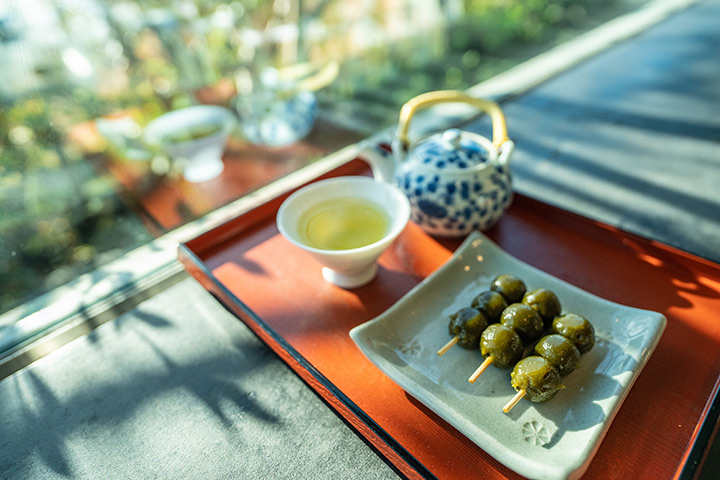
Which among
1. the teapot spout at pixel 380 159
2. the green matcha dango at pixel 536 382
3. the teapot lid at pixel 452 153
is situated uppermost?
the teapot lid at pixel 452 153

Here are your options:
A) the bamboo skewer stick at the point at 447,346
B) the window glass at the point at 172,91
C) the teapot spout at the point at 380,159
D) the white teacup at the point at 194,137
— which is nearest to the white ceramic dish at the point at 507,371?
the bamboo skewer stick at the point at 447,346

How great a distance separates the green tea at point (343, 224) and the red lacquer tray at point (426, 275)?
3.9 inches

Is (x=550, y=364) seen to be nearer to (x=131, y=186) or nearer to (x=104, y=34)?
(x=131, y=186)

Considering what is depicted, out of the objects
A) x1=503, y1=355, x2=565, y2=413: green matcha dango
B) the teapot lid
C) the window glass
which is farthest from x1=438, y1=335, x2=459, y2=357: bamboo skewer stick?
the window glass

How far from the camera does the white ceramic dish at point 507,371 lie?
2.08ft

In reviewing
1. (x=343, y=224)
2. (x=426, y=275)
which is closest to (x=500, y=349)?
(x=426, y=275)

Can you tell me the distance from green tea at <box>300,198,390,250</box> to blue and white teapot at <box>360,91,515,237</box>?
10 cm

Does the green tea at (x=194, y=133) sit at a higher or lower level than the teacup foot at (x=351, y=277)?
higher

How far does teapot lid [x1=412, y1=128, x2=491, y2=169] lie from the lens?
975 mm

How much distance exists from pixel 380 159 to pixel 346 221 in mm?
209

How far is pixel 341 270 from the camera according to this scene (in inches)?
35.9

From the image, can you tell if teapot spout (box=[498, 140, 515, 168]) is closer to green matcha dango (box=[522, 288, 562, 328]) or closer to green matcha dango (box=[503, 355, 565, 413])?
green matcha dango (box=[522, 288, 562, 328])

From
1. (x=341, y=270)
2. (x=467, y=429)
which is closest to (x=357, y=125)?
(x=341, y=270)

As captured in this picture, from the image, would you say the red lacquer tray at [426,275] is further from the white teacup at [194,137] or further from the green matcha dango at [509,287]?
the white teacup at [194,137]
